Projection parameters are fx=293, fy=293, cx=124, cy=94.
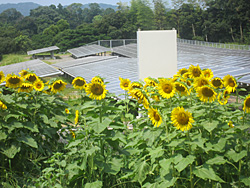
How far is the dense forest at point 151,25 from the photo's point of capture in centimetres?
4172

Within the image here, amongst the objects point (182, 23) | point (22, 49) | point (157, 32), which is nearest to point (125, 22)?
point (182, 23)

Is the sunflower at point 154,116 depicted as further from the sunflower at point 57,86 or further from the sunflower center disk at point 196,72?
the sunflower at point 57,86

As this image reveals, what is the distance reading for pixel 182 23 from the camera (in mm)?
50656

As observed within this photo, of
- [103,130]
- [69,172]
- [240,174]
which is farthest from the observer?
[69,172]

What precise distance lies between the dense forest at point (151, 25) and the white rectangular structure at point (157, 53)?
34.8 metres

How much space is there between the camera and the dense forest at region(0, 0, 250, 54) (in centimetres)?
4172

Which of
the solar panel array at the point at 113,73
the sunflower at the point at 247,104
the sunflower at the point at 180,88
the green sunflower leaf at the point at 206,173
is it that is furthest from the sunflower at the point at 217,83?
the solar panel array at the point at 113,73

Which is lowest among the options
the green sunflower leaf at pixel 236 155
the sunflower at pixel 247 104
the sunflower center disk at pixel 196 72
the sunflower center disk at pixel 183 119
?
the green sunflower leaf at pixel 236 155

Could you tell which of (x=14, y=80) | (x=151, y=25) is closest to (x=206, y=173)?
(x=14, y=80)

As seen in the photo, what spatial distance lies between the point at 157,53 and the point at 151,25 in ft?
185

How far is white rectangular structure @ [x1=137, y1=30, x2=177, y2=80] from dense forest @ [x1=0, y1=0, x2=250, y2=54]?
34.8 m

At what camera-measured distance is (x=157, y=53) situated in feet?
20.6

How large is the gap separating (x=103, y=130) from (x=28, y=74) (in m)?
1.53

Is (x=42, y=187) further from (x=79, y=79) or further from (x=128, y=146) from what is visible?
(x=79, y=79)
